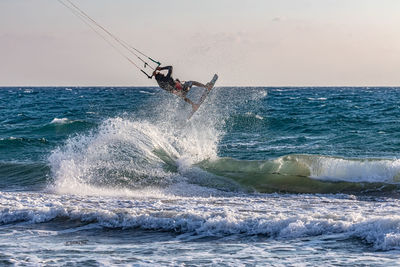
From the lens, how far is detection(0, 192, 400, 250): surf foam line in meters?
9.42

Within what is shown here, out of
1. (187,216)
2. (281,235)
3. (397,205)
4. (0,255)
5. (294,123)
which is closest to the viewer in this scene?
(0,255)

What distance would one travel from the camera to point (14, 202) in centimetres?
1252

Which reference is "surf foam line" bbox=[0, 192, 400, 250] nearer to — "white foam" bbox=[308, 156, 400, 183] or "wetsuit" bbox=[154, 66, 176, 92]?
"white foam" bbox=[308, 156, 400, 183]

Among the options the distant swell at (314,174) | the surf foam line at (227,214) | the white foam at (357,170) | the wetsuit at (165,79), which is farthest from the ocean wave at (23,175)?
the white foam at (357,170)

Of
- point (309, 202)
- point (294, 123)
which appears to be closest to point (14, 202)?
point (309, 202)

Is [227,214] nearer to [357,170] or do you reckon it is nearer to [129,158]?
[357,170]

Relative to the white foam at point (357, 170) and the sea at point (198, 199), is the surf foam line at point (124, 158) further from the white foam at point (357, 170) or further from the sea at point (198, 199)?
the white foam at point (357, 170)

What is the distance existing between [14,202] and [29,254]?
443 cm

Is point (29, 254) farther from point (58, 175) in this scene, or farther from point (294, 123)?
point (294, 123)

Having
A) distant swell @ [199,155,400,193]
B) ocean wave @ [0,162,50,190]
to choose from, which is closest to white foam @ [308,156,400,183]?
distant swell @ [199,155,400,193]

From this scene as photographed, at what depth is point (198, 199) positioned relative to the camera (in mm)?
13156

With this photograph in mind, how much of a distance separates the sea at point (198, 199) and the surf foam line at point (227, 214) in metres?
0.02

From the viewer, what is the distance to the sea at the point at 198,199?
852 cm

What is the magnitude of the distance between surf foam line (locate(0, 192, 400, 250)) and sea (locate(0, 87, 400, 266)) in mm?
25
